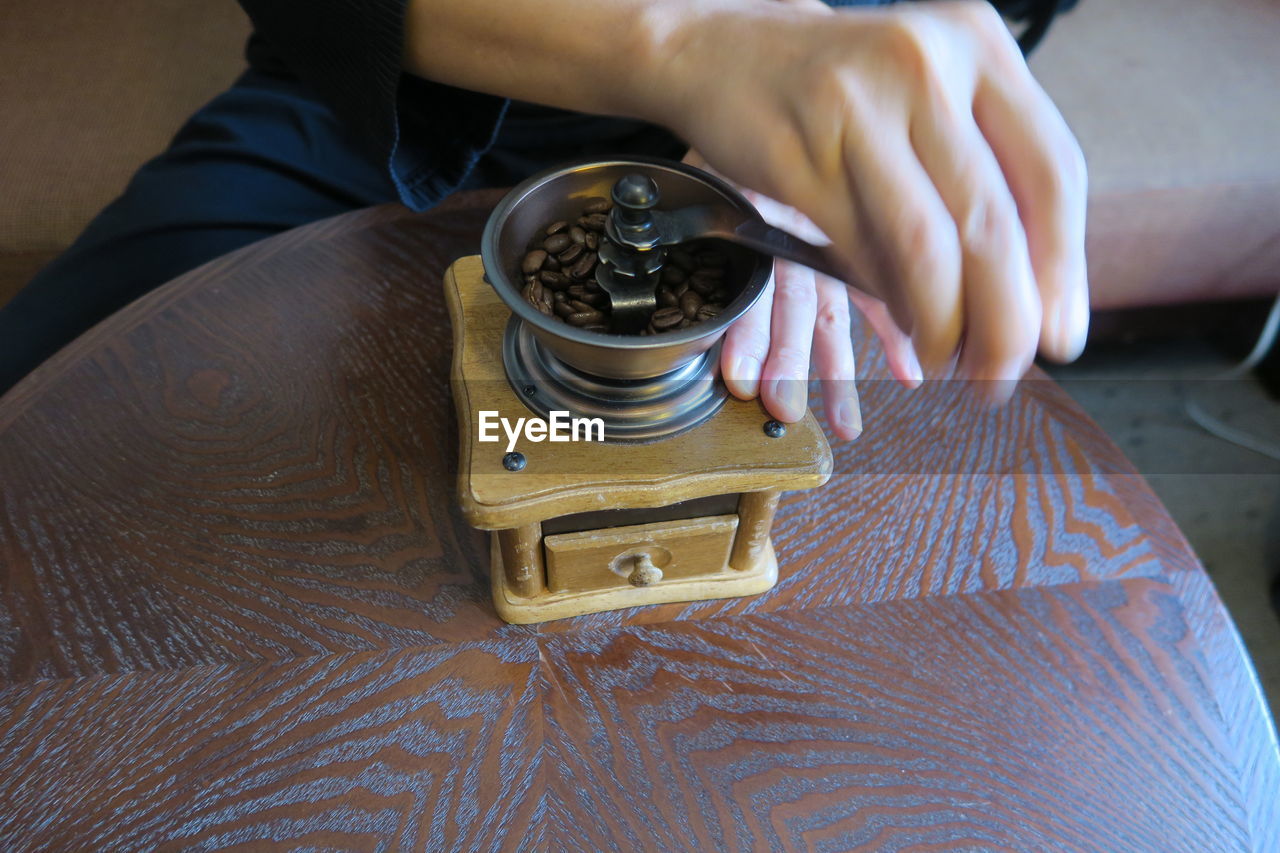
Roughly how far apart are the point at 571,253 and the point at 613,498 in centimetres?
21

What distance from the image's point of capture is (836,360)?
0.93 m

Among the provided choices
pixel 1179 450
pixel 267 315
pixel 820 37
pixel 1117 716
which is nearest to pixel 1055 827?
pixel 1117 716

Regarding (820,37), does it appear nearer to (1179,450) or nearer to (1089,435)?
(1089,435)

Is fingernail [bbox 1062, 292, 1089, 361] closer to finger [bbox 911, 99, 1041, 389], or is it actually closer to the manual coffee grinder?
finger [bbox 911, 99, 1041, 389]

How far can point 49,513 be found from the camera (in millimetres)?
870

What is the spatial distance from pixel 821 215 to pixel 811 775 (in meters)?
0.47

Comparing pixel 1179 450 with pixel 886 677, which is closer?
pixel 886 677

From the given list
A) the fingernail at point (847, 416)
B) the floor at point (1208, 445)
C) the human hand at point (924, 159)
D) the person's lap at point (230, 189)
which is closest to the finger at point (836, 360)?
the fingernail at point (847, 416)

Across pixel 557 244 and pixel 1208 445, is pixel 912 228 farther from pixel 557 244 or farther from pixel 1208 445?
pixel 1208 445

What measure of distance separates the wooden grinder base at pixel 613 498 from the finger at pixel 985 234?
0.21 m

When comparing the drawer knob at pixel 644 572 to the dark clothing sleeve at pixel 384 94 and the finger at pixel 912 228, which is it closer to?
the finger at pixel 912 228

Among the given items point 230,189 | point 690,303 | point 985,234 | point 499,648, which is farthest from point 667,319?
point 230,189

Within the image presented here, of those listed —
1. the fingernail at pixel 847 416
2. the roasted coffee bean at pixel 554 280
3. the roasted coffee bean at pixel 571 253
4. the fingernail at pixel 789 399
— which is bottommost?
the fingernail at pixel 847 416

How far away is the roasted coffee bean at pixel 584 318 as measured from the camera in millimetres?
722
